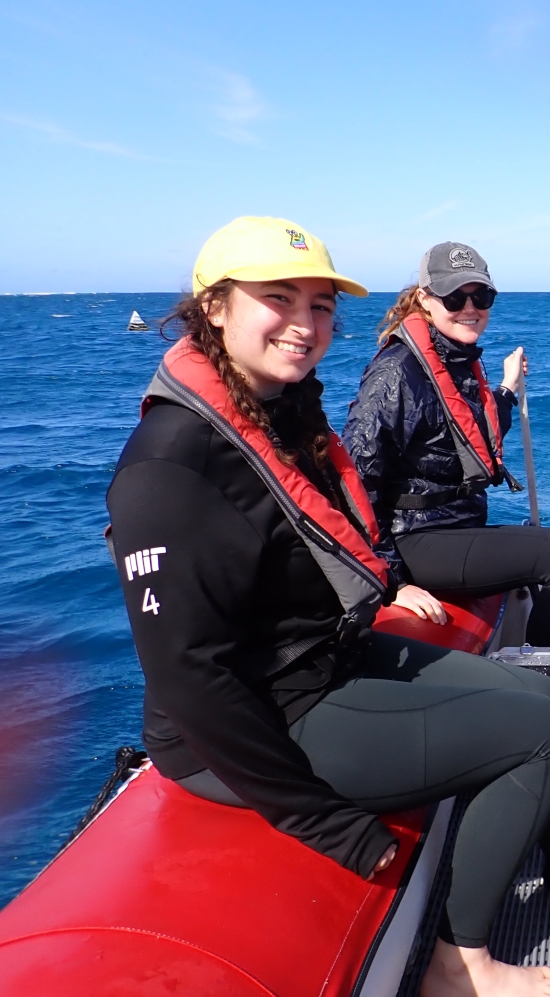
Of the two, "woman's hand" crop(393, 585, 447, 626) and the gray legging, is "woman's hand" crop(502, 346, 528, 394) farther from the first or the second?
the gray legging

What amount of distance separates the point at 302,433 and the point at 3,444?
8.93m

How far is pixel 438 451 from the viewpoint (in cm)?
310

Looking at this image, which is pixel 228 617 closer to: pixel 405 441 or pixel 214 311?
pixel 214 311

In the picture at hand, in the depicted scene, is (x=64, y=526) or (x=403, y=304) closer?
(x=403, y=304)

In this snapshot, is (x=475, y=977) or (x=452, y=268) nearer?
(x=475, y=977)

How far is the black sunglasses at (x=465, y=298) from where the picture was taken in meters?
3.06

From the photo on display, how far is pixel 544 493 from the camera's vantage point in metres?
7.69

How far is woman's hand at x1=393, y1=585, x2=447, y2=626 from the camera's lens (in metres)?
2.78

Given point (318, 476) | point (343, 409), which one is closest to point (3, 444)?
point (343, 409)

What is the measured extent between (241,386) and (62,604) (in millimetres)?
4599

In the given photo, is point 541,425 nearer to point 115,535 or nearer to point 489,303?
point 489,303

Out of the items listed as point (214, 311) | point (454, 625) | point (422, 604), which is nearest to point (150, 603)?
point (214, 311)

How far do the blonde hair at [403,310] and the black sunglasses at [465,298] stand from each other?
13 cm

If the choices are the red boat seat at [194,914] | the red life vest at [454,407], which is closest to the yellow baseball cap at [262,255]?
the red boat seat at [194,914]
